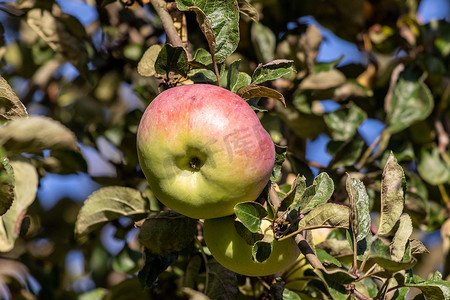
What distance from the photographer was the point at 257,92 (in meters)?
0.90

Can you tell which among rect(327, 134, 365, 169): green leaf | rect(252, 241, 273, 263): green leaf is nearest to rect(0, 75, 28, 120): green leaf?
rect(252, 241, 273, 263): green leaf

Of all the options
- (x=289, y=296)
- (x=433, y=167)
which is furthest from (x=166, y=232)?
(x=433, y=167)

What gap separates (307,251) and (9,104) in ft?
1.75

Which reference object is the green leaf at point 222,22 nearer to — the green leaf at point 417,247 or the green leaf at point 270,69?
the green leaf at point 270,69

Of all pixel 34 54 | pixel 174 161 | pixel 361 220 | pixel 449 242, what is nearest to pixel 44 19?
pixel 34 54

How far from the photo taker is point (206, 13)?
0.96m

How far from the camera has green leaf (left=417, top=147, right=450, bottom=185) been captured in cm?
172

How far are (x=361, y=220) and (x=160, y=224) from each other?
371 mm

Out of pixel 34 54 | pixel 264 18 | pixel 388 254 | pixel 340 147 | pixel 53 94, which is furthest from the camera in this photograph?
pixel 53 94

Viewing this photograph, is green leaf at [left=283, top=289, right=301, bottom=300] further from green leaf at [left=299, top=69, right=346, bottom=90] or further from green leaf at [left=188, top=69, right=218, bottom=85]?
green leaf at [left=299, top=69, right=346, bottom=90]

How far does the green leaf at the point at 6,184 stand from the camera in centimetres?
77

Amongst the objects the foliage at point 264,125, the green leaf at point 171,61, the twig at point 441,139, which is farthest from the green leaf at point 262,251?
the twig at point 441,139

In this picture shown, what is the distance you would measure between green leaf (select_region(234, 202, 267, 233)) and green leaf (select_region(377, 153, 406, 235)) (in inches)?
7.9

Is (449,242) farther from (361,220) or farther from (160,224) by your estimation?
(160,224)
